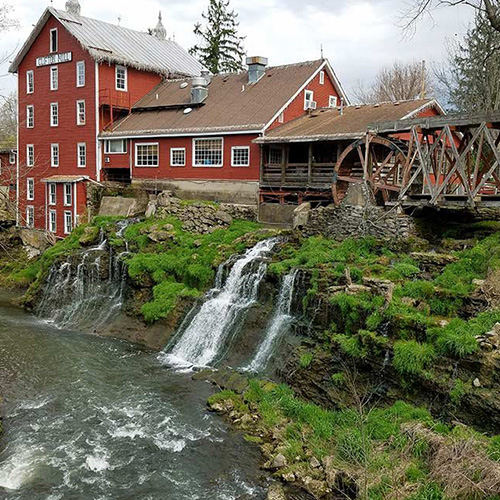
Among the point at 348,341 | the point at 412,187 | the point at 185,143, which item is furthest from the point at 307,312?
the point at 185,143

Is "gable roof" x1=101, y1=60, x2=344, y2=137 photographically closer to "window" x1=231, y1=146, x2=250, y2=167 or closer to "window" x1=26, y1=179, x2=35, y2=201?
"window" x1=231, y1=146, x2=250, y2=167

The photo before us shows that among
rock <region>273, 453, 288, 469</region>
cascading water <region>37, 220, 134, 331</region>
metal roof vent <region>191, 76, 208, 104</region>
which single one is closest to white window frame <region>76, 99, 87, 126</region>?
metal roof vent <region>191, 76, 208, 104</region>

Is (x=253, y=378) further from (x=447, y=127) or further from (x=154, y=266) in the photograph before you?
(x=447, y=127)

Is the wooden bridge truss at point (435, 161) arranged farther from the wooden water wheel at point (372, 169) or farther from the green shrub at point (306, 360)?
the green shrub at point (306, 360)

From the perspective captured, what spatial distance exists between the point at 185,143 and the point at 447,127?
1562cm

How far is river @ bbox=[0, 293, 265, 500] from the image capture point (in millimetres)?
11117

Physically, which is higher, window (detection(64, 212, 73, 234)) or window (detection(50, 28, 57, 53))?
window (detection(50, 28, 57, 53))

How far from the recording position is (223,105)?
2964 centimetres

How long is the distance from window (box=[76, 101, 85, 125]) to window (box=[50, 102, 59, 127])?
1969mm

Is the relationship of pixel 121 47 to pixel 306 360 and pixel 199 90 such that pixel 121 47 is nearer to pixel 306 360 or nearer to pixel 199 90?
pixel 199 90

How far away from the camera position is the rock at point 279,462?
11773 mm

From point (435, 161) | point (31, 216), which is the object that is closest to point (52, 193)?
point (31, 216)

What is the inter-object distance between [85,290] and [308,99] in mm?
15462

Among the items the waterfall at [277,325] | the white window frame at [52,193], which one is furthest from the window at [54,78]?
the waterfall at [277,325]
